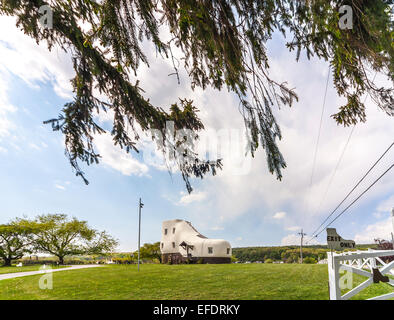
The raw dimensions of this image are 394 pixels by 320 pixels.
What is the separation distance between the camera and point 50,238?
47.2 ft

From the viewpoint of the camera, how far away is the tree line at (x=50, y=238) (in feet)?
44.1

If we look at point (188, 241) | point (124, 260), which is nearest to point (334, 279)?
point (188, 241)

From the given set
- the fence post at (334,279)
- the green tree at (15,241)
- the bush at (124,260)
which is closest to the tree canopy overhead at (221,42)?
the fence post at (334,279)

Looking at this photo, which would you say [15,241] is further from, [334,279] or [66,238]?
[334,279]

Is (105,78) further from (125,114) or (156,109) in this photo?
(156,109)

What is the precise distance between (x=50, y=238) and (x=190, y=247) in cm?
1101

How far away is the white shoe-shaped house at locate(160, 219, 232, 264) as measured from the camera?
807 inches

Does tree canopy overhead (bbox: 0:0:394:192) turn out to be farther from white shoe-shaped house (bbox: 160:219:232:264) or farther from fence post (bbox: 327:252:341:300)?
white shoe-shaped house (bbox: 160:219:232:264)

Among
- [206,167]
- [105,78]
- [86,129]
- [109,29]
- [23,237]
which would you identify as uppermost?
[105,78]

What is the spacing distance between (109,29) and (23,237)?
51.4ft

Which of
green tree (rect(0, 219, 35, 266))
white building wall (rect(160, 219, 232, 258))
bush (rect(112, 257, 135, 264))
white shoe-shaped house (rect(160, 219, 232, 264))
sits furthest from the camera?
bush (rect(112, 257, 135, 264))

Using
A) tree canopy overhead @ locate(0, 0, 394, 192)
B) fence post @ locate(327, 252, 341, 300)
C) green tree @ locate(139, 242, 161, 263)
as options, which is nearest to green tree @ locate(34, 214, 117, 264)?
green tree @ locate(139, 242, 161, 263)
